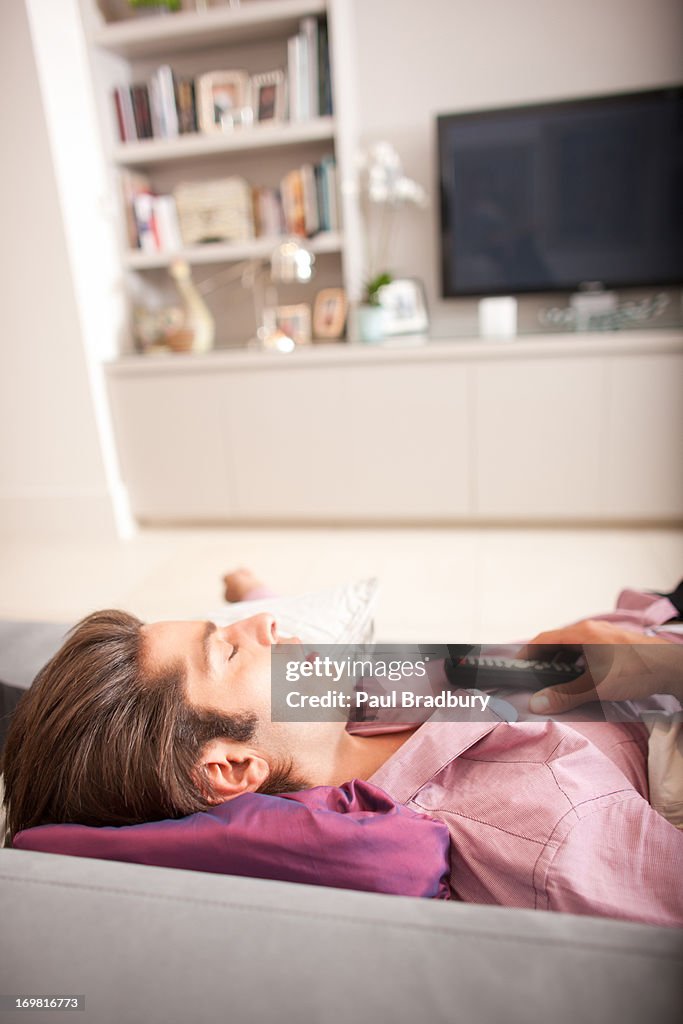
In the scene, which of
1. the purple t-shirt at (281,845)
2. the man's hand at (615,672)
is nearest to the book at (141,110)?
the man's hand at (615,672)

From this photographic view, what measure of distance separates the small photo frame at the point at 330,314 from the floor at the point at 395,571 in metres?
0.81

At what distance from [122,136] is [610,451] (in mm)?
2307

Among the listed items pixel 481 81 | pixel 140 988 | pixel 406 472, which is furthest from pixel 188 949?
pixel 481 81

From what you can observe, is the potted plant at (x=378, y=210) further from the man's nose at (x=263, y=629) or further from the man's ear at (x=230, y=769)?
the man's ear at (x=230, y=769)

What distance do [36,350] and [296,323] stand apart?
104cm

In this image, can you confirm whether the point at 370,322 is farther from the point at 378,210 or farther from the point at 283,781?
the point at 283,781

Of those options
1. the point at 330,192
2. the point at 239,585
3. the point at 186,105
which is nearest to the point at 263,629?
the point at 239,585

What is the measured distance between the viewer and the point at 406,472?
2.72 m

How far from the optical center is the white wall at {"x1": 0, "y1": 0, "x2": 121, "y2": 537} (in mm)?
2578

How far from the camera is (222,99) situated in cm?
279

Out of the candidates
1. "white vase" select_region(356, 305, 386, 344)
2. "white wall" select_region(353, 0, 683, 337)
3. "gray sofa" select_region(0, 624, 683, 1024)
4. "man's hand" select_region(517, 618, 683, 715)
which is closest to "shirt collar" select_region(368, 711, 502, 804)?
"man's hand" select_region(517, 618, 683, 715)

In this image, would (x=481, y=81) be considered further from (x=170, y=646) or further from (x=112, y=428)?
(x=170, y=646)

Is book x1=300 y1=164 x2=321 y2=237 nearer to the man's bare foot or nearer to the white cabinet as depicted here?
the white cabinet

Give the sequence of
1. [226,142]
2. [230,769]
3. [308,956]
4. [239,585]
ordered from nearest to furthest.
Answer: [308,956] → [230,769] → [239,585] → [226,142]
